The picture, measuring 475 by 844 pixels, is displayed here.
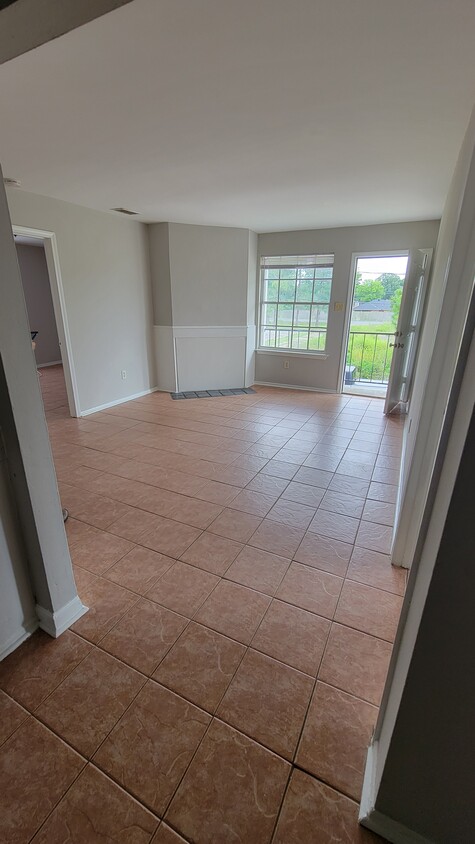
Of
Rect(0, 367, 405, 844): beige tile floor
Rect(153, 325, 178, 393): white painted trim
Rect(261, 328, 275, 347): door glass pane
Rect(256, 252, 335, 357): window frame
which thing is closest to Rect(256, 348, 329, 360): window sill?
Rect(256, 252, 335, 357): window frame

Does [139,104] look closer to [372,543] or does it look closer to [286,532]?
[286,532]

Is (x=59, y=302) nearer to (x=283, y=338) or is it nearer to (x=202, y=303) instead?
(x=202, y=303)

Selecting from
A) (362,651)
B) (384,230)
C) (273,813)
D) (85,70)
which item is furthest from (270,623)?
(384,230)

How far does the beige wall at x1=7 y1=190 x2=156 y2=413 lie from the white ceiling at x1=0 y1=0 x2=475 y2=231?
21.8 inches

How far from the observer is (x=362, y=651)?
148cm

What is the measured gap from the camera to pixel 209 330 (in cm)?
536

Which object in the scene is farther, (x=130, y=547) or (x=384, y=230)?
(x=384, y=230)

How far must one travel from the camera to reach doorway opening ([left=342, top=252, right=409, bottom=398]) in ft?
16.4

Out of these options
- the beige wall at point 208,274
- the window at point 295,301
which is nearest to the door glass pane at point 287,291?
the window at point 295,301

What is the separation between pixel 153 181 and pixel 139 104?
1.26m

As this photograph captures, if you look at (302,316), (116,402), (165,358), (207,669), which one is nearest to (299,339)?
(302,316)

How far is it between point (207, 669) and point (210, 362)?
4586mm

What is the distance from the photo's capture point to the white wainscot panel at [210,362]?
17.6ft

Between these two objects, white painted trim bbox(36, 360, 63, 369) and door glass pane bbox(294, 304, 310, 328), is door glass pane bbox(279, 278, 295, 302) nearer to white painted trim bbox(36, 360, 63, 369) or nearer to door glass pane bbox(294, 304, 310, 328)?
door glass pane bbox(294, 304, 310, 328)
